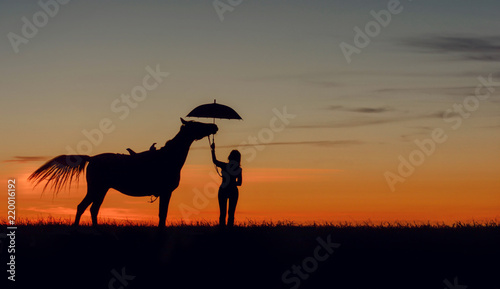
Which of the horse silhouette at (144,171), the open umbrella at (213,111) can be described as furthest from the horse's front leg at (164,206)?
the open umbrella at (213,111)

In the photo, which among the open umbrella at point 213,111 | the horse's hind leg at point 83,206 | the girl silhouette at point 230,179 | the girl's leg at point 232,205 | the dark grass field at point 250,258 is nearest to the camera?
the dark grass field at point 250,258

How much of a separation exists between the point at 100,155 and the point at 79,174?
94 cm

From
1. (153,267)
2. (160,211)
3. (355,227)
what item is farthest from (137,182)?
(355,227)

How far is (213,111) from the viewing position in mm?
17312

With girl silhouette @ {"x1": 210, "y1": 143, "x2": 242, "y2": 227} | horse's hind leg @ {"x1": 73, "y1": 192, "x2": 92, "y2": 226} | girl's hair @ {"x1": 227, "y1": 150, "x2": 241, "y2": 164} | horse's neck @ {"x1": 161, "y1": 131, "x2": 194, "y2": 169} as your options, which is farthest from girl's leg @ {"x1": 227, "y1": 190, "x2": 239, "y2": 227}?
horse's hind leg @ {"x1": 73, "y1": 192, "x2": 92, "y2": 226}

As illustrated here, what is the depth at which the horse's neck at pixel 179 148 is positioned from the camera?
17.7 m

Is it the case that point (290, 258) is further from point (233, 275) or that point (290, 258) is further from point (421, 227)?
point (421, 227)

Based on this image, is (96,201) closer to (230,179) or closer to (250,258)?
(230,179)

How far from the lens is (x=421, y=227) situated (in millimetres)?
20156

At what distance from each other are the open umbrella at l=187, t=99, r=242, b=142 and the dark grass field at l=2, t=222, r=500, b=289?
2.95 metres

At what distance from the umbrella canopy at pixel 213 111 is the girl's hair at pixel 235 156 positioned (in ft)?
4.38

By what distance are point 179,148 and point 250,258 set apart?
4.32m

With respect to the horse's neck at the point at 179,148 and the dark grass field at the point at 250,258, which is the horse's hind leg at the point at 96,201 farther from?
the horse's neck at the point at 179,148

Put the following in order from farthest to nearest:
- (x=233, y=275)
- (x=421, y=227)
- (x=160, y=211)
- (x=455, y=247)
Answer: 1. (x=421, y=227)
2. (x=160, y=211)
3. (x=455, y=247)
4. (x=233, y=275)
